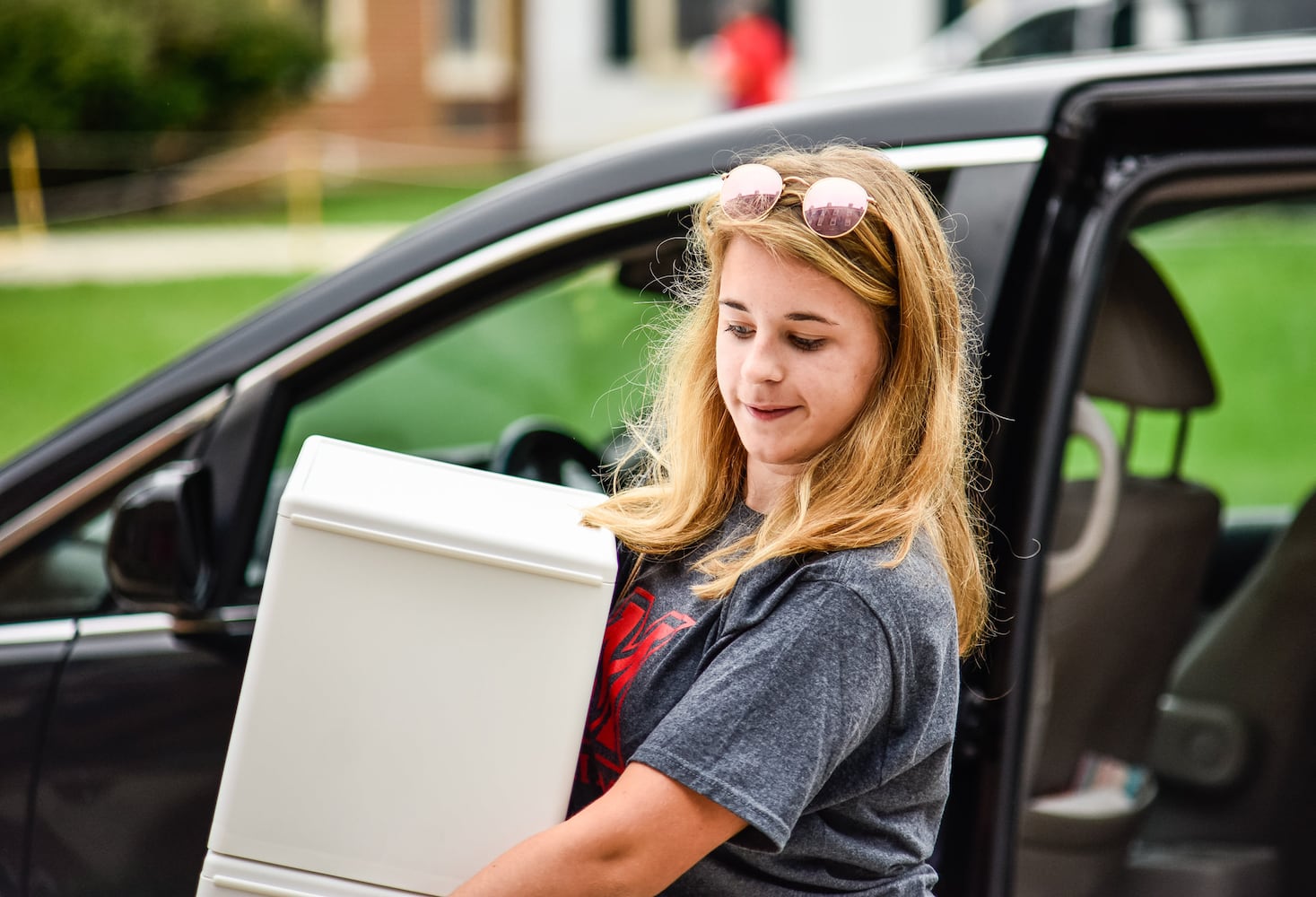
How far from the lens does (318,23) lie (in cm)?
1608

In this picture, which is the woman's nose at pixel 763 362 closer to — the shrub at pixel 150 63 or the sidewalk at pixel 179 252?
the sidewalk at pixel 179 252

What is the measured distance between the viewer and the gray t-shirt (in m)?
1.17

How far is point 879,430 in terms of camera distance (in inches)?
50.8

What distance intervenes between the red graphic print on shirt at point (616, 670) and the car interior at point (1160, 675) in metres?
0.86

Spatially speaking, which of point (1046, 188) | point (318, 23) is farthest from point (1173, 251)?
point (318, 23)

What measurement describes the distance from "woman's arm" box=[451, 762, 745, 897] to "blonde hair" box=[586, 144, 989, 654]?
0.20 m

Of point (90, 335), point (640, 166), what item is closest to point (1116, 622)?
point (640, 166)

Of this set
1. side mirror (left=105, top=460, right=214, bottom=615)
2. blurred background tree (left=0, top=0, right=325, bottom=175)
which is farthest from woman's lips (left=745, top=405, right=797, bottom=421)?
blurred background tree (left=0, top=0, right=325, bottom=175)

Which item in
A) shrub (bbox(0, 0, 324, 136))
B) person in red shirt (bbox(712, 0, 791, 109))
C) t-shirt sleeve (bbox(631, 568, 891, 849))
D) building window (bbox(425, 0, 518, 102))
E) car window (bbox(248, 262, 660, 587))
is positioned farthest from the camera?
building window (bbox(425, 0, 518, 102))

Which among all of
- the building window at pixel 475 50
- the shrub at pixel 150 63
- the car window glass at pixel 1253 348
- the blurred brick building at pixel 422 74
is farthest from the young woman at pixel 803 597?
the building window at pixel 475 50

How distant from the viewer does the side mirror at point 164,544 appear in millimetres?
1679

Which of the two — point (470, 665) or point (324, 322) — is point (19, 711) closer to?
A: point (324, 322)

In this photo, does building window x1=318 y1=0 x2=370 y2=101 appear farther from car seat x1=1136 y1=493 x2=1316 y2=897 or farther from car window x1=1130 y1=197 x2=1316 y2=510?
car seat x1=1136 y1=493 x2=1316 y2=897

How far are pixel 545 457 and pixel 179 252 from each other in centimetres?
972
